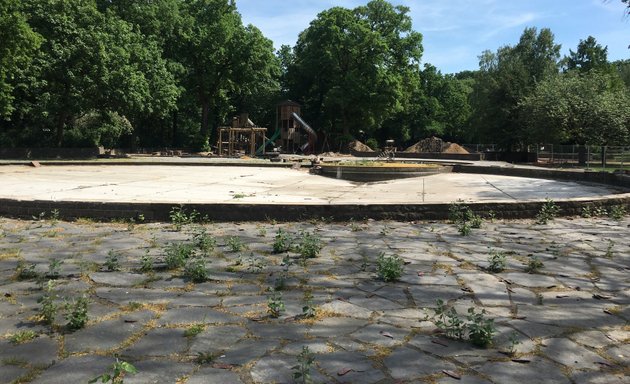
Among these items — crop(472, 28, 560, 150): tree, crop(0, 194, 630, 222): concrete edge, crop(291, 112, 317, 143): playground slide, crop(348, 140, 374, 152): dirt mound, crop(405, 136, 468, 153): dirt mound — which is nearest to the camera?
crop(0, 194, 630, 222): concrete edge

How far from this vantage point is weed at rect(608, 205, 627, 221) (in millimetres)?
8531

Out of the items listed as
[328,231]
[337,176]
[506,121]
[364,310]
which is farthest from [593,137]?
[364,310]

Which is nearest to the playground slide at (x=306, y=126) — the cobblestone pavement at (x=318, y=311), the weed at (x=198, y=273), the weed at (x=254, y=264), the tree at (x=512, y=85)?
the tree at (x=512, y=85)

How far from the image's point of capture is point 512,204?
8.62 meters

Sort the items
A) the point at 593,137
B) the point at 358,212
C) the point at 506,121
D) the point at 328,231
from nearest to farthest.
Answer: the point at 328,231
the point at 358,212
the point at 593,137
the point at 506,121

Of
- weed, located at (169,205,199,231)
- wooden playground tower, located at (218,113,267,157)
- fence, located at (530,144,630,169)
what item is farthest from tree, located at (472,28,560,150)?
weed, located at (169,205,199,231)

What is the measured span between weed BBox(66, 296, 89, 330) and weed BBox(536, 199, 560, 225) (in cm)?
712

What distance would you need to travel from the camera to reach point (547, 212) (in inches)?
331

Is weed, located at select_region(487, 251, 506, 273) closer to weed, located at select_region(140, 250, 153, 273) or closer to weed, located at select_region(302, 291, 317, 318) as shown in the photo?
weed, located at select_region(302, 291, 317, 318)

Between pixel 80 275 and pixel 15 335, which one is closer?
pixel 15 335

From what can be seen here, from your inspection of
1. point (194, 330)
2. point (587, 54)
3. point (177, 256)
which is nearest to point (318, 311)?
point (194, 330)

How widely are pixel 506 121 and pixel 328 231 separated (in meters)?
41.8

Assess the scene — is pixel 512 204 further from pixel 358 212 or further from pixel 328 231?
pixel 328 231

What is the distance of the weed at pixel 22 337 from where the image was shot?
3.03 m
